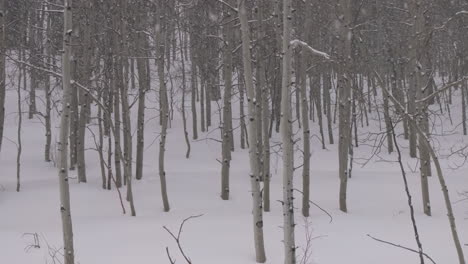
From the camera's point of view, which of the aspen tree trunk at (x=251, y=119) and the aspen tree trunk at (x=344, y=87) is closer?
the aspen tree trunk at (x=251, y=119)

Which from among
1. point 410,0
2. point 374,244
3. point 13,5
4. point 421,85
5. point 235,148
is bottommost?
point 374,244

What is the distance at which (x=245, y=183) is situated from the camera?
14.6m

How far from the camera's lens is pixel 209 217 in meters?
11.2

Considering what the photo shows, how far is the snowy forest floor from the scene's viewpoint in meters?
8.76

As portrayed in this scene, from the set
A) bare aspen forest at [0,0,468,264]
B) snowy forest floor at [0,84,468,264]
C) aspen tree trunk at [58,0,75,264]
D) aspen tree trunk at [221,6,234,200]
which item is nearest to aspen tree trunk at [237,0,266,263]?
bare aspen forest at [0,0,468,264]

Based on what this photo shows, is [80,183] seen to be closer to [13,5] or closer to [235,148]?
[235,148]

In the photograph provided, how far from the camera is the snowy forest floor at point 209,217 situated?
345 inches

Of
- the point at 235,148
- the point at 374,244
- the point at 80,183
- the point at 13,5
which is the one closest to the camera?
the point at 374,244

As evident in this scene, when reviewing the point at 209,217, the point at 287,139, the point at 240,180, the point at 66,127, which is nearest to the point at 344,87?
the point at 209,217

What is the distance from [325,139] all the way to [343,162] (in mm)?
10505

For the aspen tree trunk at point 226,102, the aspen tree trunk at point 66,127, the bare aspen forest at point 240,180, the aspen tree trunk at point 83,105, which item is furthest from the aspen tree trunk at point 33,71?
the aspen tree trunk at point 66,127

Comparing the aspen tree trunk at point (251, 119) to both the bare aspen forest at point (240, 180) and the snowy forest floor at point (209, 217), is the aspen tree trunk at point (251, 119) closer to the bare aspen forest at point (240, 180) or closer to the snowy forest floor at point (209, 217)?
the bare aspen forest at point (240, 180)

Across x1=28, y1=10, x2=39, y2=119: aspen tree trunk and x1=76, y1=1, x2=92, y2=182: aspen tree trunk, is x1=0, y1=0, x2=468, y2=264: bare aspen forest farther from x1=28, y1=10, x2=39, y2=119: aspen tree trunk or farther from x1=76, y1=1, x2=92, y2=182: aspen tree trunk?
x1=28, y1=10, x2=39, y2=119: aspen tree trunk

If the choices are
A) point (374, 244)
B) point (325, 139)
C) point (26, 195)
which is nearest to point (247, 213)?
point (374, 244)
